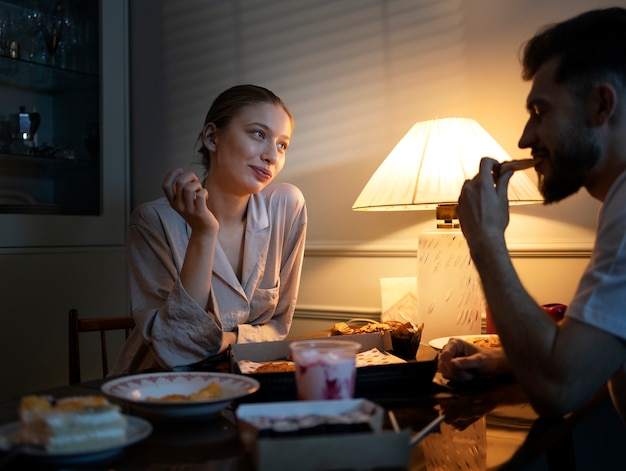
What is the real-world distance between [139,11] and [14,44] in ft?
1.84

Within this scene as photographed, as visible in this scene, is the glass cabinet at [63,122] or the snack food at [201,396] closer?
the snack food at [201,396]

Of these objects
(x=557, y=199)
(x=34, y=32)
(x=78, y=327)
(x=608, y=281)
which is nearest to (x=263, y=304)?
(x=78, y=327)

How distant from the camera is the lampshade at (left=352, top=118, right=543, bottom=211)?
66.1 inches

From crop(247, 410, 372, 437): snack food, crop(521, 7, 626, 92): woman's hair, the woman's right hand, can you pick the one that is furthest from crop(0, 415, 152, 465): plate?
crop(521, 7, 626, 92): woman's hair

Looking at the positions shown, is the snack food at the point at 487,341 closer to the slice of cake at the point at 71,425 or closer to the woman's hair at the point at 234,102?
the woman's hair at the point at 234,102

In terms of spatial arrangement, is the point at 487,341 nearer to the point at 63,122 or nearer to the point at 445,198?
the point at 445,198

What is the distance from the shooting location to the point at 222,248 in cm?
177

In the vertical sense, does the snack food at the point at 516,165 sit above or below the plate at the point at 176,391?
above

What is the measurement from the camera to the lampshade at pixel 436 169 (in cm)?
168

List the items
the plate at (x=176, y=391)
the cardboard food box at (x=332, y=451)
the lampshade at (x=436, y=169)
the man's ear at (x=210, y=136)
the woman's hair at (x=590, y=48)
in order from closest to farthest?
1. the cardboard food box at (x=332, y=451)
2. the plate at (x=176, y=391)
3. the woman's hair at (x=590, y=48)
4. the lampshade at (x=436, y=169)
5. the man's ear at (x=210, y=136)

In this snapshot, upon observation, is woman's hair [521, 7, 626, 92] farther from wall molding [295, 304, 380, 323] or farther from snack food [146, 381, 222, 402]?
wall molding [295, 304, 380, 323]

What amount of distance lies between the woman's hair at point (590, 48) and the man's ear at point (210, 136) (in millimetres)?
895

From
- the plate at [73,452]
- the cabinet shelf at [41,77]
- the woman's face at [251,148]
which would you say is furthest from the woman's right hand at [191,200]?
the cabinet shelf at [41,77]

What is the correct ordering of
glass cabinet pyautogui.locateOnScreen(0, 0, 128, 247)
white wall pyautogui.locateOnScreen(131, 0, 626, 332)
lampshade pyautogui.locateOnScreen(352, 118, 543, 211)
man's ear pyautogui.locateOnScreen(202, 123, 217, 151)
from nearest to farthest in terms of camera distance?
lampshade pyautogui.locateOnScreen(352, 118, 543, 211) < man's ear pyautogui.locateOnScreen(202, 123, 217, 151) < white wall pyautogui.locateOnScreen(131, 0, 626, 332) < glass cabinet pyautogui.locateOnScreen(0, 0, 128, 247)
